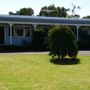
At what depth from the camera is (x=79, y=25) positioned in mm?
40844

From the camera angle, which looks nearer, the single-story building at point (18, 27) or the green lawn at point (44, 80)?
the green lawn at point (44, 80)

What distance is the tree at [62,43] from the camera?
70.0 feet

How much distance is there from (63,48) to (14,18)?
16988 millimetres

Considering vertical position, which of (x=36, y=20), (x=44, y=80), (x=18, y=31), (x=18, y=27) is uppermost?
(x=36, y=20)

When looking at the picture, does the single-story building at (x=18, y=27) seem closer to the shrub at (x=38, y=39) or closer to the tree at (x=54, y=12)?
the shrub at (x=38, y=39)

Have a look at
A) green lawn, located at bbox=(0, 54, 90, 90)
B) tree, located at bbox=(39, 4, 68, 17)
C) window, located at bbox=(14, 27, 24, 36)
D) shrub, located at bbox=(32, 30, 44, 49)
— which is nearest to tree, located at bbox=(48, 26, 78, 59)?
green lawn, located at bbox=(0, 54, 90, 90)

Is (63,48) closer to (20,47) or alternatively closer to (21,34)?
(20,47)

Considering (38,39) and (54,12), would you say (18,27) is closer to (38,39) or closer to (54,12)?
(38,39)

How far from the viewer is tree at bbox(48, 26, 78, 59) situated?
21.3 meters

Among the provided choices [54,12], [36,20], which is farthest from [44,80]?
[54,12]

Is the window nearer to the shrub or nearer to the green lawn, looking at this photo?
the shrub

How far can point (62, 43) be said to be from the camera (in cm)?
2142

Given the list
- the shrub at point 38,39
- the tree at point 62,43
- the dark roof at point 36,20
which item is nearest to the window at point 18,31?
the dark roof at point 36,20

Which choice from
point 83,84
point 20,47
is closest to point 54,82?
point 83,84
